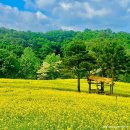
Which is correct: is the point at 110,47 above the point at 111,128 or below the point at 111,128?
above

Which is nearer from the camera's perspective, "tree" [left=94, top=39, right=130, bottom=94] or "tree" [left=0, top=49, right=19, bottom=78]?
"tree" [left=94, top=39, right=130, bottom=94]

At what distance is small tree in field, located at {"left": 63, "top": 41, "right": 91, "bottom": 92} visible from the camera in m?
71.2

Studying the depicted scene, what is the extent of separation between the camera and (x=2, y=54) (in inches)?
5325

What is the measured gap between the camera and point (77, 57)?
70812mm

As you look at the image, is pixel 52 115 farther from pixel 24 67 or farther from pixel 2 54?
pixel 24 67

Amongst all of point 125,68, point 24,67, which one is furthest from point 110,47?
point 24,67

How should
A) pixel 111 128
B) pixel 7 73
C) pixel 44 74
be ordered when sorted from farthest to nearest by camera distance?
1. pixel 44 74
2. pixel 7 73
3. pixel 111 128

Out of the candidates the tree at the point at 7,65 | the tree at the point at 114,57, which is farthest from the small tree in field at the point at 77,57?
the tree at the point at 7,65

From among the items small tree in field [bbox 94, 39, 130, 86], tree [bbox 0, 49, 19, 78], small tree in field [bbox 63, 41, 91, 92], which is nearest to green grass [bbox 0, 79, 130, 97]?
small tree in field [bbox 63, 41, 91, 92]

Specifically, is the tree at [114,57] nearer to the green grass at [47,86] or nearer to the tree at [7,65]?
the green grass at [47,86]

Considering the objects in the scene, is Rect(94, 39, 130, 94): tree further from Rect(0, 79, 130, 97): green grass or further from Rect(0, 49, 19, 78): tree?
Rect(0, 49, 19, 78): tree

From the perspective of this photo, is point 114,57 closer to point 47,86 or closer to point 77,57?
point 77,57

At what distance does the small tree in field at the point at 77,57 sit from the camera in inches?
2805

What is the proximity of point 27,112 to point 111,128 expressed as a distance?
11.1m
